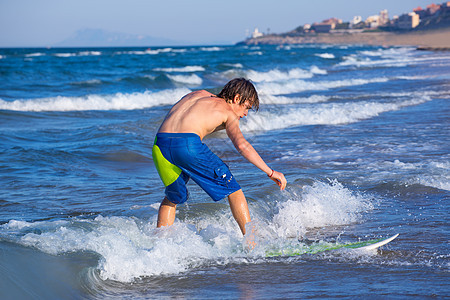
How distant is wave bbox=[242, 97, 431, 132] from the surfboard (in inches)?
318

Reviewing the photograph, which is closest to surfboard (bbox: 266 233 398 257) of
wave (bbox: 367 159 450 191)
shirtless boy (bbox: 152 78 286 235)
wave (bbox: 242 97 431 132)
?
shirtless boy (bbox: 152 78 286 235)

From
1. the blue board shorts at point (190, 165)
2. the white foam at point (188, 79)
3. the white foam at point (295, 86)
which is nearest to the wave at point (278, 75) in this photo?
the white foam at point (188, 79)

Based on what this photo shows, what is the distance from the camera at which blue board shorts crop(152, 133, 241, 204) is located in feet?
13.0

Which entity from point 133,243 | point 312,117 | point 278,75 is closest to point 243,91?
point 133,243

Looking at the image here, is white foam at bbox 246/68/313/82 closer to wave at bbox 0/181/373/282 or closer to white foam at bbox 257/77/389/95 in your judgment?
white foam at bbox 257/77/389/95

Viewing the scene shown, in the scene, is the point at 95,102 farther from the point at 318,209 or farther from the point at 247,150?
the point at 247,150

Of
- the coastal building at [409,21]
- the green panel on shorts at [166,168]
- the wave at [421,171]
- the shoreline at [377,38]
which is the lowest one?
the wave at [421,171]

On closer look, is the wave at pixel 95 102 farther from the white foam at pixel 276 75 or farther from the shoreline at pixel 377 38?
the shoreline at pixel 377 38

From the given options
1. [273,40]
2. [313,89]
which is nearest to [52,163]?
[313,89]

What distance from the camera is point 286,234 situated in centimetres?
482

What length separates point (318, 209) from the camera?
5.45 m

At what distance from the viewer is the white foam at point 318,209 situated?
16.8 ft

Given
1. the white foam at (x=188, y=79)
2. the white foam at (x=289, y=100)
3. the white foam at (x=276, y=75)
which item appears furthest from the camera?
the white foam at (x=276, y=75)

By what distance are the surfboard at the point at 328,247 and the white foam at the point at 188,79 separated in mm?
24151
